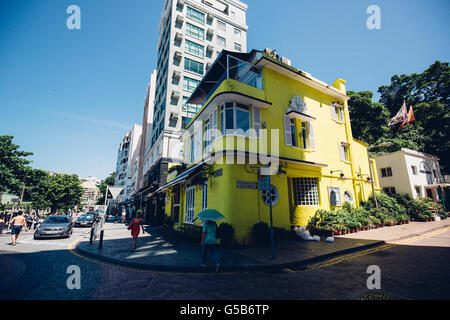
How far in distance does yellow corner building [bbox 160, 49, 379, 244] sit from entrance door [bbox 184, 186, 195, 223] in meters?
0.07

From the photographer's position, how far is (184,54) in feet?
89.4

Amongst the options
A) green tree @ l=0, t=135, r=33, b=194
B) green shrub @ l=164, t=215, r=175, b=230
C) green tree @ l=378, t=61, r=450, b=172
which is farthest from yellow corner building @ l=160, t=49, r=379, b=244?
green tree @ l=0, t=135, r=33, b=194

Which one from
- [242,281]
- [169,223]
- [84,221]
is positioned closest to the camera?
[242,281]

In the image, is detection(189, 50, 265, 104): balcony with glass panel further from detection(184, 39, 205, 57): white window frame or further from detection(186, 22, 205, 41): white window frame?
detection(186, 22, 205, 41): white window frame

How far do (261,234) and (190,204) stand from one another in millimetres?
5873

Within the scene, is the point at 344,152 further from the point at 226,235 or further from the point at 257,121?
the point at 226,235

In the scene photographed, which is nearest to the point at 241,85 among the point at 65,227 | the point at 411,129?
the point at 65,227

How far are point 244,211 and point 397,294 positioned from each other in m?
5.99

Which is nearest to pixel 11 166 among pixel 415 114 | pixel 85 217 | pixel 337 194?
pixel 85 217

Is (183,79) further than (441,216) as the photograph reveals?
Yes

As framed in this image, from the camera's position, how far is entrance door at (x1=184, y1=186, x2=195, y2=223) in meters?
12.9

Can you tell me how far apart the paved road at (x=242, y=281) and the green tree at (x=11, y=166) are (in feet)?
112

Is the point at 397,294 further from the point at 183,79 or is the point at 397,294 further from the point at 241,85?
the point at 183,79
